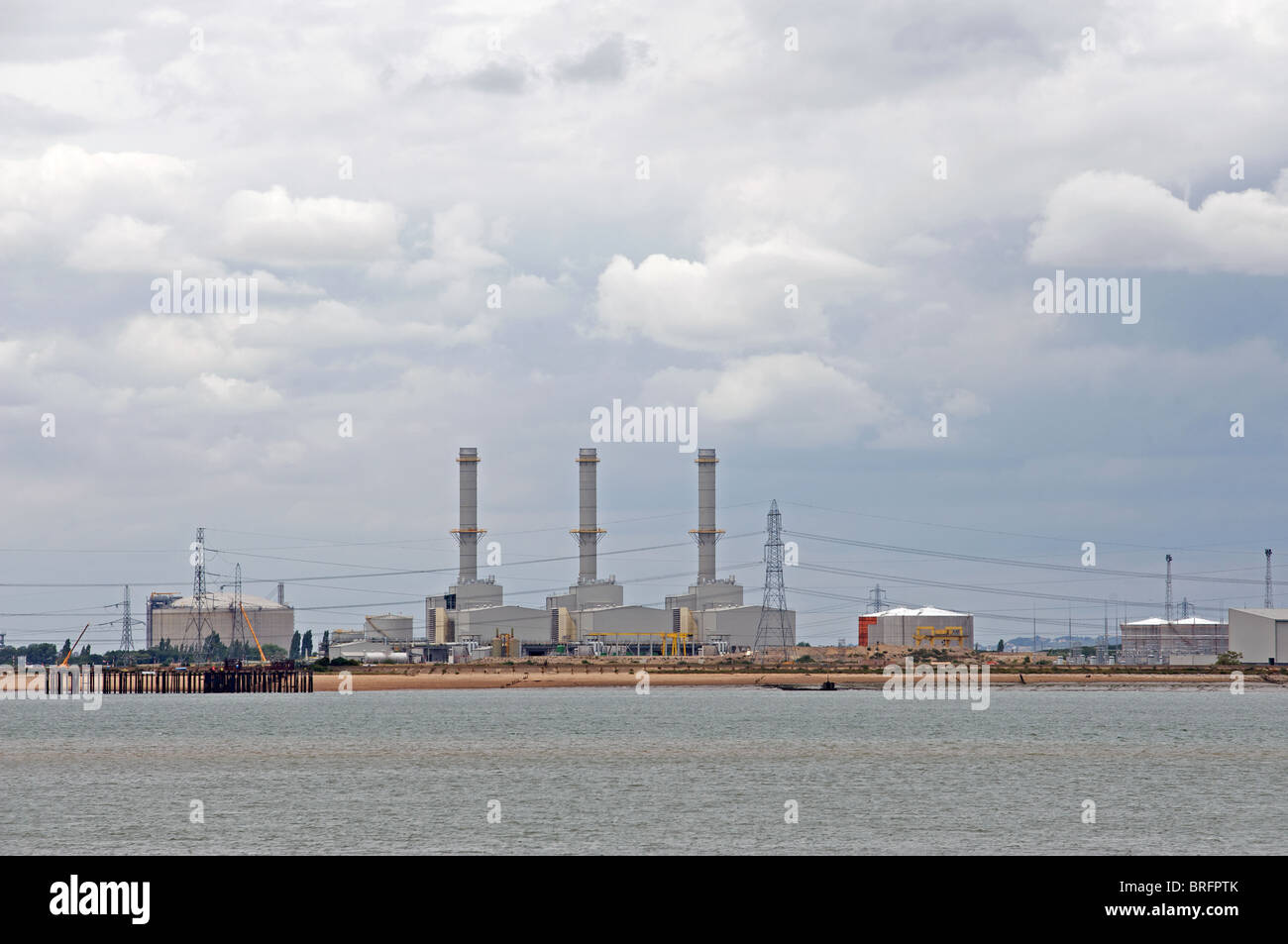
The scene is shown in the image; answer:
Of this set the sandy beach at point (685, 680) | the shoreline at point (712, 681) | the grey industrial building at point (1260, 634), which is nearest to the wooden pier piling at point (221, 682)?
the sandy beach at point (685, 680)

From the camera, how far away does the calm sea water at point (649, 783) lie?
4381cm

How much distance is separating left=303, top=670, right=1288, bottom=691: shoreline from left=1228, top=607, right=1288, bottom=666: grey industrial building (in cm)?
1083

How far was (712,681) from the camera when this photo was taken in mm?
Answer: 174125

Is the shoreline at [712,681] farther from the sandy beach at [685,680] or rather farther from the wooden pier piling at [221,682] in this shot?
the wooden pier piling at [221,682]

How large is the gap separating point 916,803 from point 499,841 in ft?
60.5

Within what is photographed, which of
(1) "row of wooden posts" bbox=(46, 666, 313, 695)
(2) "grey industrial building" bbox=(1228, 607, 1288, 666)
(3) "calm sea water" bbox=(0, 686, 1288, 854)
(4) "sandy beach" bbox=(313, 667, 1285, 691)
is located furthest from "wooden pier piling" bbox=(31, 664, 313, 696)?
(2) "grey industrial building" bbox=(1228, 607, 1288, 666)

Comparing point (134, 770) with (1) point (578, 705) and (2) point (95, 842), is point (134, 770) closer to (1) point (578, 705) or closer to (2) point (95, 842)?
(2) point (95, 842)

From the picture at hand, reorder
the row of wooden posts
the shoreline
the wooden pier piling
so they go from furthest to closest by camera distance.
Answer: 1. the wooden pier piling
2. the row of wooden posts
3. the shoreline

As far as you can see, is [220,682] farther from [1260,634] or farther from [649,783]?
[1260,634]

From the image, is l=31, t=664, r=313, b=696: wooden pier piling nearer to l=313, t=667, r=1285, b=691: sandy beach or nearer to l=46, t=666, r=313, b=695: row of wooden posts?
l=46, t=666, r=313, b=695: row of wooden posts

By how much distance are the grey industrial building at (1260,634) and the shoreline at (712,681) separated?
426 inches

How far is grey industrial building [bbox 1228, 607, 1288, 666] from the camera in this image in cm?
18288
